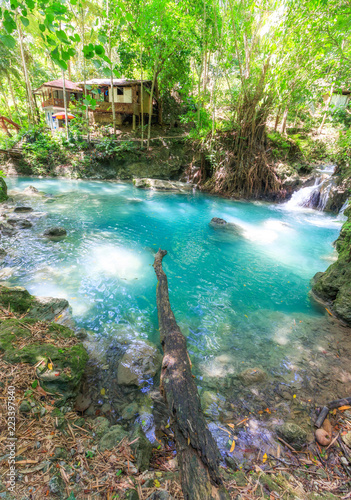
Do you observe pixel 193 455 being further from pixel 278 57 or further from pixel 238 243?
pixel 278 57

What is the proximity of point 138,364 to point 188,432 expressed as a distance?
1.37 meters

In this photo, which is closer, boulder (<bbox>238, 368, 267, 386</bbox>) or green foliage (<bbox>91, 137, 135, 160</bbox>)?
boulder (<bbox>238, 368, 267, 386</bbox>)

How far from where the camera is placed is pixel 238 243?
24.7 ft

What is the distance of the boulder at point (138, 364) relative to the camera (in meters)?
2.85

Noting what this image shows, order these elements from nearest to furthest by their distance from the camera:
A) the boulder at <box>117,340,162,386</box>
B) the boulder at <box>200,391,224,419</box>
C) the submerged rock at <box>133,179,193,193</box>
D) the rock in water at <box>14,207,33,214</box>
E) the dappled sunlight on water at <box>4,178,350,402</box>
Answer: the boulder at <box>200,391,224,419</box> → the boulder at <box>117,340,162,386</box> → the dappled sunlight on water at <box>4,178,350,402</box> → the rock in water at <box>14,207,33,214</box> → the submerged rock at <box>133,179,193,193</box>

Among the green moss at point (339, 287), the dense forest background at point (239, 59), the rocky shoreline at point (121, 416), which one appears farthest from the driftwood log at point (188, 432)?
the dense forest background at point (239, 59)

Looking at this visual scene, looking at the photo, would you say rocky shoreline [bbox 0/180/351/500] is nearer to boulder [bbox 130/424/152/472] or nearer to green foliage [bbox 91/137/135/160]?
boulder [bbox 130/424/152/472]

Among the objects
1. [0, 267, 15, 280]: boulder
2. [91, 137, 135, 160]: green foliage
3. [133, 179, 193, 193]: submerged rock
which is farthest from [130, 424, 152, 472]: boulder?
[91, 137, 135, 160]: green foliage

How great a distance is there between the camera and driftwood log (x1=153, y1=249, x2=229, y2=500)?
1.52 m

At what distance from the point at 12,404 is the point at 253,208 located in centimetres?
1194

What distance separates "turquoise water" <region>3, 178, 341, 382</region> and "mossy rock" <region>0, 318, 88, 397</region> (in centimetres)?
114

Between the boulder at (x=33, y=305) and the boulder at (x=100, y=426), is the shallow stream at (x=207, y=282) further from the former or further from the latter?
the boulder at (x=100, y=426)

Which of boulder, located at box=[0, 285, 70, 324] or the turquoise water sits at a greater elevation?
boulder, located at box=[0, 285, 70, 324]

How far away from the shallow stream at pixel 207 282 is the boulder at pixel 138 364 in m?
0.35
